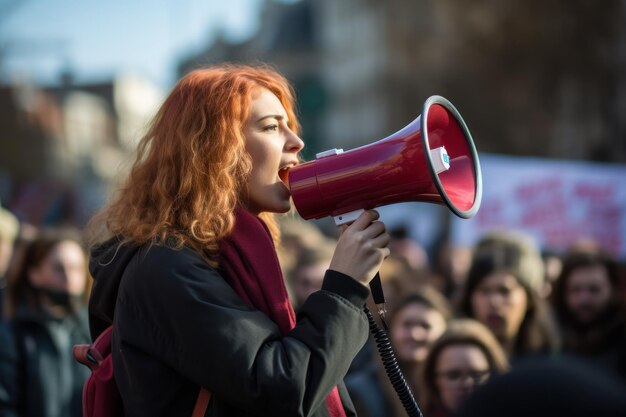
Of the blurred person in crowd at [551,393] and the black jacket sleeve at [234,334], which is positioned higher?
the blurred person in crowd at [551,393]

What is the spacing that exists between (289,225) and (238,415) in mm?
6276

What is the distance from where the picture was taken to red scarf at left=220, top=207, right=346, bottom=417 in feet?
7.39

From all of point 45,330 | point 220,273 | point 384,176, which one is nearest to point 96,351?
point 220,273

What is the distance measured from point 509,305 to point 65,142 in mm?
57730

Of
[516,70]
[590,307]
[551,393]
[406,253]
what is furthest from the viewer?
[516,70]

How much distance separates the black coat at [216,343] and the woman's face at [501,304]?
8.14 ft

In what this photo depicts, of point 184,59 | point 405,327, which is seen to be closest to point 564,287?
point 405,327

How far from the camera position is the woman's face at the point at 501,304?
4613 millimetres

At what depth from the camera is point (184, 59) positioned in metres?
73.6

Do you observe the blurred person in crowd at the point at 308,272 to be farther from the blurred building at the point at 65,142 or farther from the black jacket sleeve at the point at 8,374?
the black jacket sleeve at the point at 8,374

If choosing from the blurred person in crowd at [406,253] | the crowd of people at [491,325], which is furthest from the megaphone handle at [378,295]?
the blurred person in crowd at [406,253]

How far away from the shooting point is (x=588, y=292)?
5.00 m

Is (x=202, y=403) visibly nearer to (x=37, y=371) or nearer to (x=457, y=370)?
(x=457, y=370)

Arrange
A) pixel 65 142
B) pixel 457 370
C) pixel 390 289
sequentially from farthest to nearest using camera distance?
pixel 65 142 → pixel 390 289 → pixel 457 370
